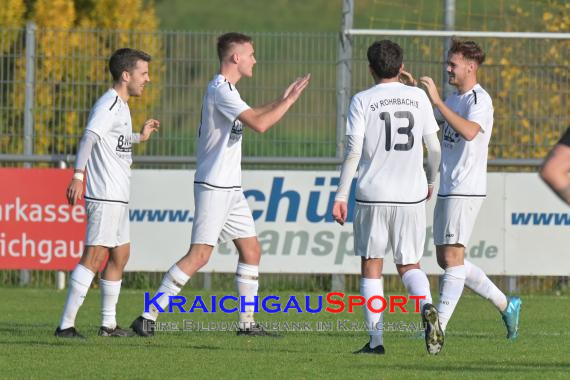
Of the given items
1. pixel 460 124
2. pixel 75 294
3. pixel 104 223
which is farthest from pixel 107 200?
pixel 460 124

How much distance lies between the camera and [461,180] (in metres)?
10.6

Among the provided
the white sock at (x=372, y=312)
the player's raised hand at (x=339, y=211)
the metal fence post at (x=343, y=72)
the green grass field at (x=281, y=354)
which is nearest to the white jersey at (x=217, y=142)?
the green grass field at (x=281, y=354)

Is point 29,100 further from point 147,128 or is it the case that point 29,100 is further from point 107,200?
point 107,200

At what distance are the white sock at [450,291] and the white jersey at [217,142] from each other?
5.57 feet

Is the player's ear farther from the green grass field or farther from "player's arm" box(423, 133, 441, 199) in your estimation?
"player's arm" box(423, 133, 441, 199)

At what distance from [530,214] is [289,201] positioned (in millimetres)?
2527

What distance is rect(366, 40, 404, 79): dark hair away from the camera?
9398 mm

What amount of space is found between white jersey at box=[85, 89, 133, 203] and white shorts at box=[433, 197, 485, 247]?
2.34 m

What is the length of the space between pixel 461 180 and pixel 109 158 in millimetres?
2540

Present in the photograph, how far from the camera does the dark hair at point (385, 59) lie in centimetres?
940

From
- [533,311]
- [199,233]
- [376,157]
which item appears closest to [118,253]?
[199,233]

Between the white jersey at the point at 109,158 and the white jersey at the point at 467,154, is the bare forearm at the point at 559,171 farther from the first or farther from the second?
the white jersey at the point at 109,158

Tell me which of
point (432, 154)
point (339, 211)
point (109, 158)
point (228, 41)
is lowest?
point (339, 211)

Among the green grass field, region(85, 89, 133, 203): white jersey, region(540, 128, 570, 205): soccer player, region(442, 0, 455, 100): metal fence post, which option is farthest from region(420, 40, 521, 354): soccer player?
region(442, 0, 455, 100): metal fence post
